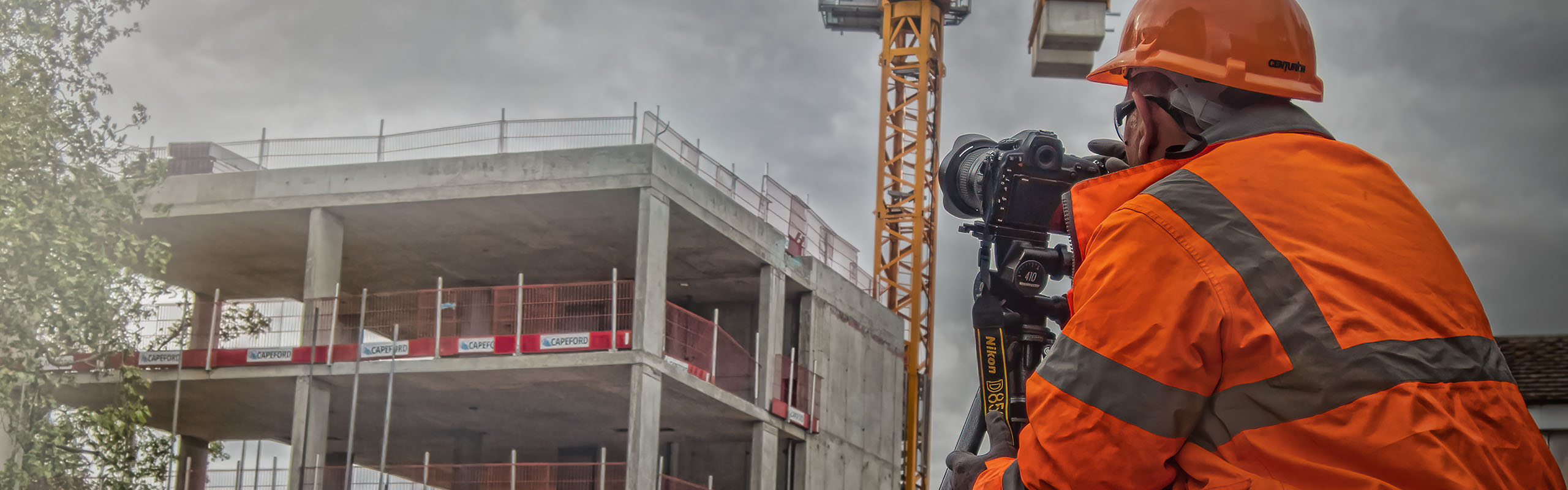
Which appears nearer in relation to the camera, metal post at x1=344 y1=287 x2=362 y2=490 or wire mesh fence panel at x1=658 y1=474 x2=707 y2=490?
metal post at x1=344 y1=287 x2=362 y2=490

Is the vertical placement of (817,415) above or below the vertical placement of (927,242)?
below

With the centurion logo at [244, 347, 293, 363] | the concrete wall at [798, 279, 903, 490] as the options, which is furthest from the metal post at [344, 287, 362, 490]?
Result: the concrete wall at [798, 279, 903, 490]

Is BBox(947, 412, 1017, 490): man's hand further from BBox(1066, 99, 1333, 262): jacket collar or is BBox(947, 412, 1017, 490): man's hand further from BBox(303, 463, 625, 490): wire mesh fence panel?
BBox(303, 463, 625, 490): wire mesh fence panel

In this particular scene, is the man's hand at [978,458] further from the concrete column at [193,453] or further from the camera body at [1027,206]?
the concrete column at [193,453]

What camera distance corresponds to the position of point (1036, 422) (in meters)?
1.99

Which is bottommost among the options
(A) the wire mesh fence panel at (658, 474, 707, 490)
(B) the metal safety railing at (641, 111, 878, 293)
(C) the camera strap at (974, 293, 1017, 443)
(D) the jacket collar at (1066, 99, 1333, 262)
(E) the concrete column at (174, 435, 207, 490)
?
(C) the camera strap at (974, 293, 1017, 443)

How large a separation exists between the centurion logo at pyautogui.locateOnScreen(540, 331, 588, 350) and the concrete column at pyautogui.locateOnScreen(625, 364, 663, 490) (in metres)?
0.95

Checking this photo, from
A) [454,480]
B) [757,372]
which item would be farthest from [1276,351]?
[757,372]

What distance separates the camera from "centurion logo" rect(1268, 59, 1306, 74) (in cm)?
224

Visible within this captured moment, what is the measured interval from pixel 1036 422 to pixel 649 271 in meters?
21.4

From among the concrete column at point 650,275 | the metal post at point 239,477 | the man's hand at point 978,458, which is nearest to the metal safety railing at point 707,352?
the concrete column at point 650,275

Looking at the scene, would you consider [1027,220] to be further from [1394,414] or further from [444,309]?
[444,309]

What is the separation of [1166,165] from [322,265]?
77.7 ft

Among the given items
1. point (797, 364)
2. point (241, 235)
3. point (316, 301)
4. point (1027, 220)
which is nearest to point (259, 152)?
point (241, 235)
